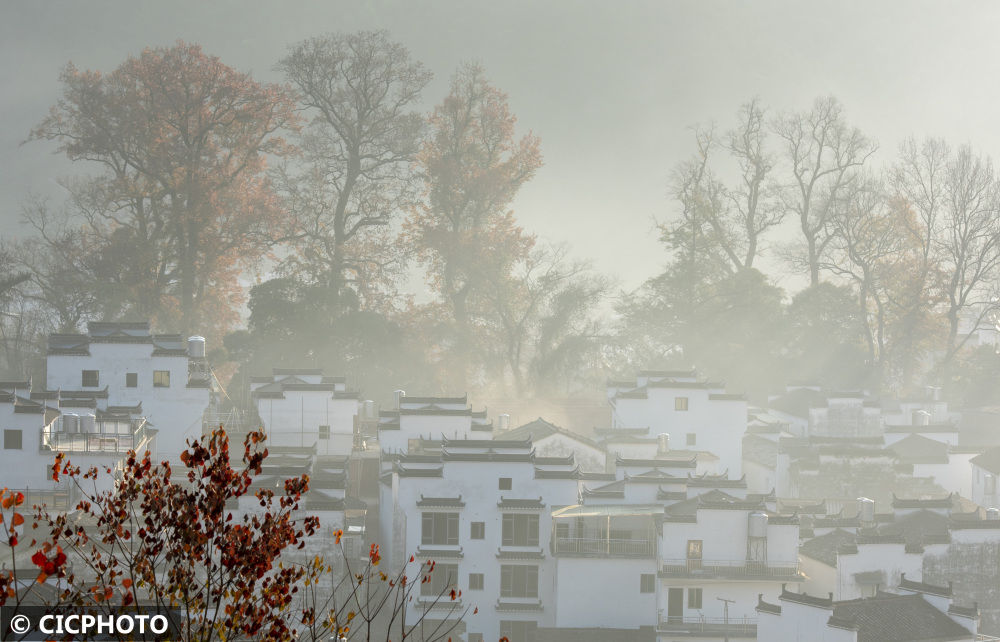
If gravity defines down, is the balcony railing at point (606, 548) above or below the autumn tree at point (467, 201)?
below

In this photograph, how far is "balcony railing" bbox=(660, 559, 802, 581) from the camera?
27.5 meters

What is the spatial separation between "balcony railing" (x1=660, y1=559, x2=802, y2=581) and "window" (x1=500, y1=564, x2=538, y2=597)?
3.61 meters

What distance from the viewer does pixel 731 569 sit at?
27.8 metres

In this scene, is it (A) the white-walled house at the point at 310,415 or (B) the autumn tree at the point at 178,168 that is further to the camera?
(B) the autumn tree at the point at 178,168

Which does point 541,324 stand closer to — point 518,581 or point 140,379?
point 140,379

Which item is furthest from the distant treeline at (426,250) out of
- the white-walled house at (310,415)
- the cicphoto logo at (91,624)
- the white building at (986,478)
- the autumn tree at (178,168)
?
the cicphoto logo at (91,624)

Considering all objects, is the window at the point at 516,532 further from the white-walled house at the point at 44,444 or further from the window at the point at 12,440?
the window at the point at 12,440

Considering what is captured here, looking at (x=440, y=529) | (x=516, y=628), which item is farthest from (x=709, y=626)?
(x=440, y=529)

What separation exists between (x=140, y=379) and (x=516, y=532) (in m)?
13.7

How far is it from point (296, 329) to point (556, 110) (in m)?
64.8

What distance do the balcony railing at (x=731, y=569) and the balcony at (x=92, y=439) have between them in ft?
45.4

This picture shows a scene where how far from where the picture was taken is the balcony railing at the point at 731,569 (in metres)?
27.5

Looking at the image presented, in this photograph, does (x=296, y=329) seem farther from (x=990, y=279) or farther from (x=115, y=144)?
(x=990, y=279)

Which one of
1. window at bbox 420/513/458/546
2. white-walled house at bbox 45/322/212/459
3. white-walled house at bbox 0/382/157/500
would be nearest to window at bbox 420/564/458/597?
window at bbox 420/513/458/546
